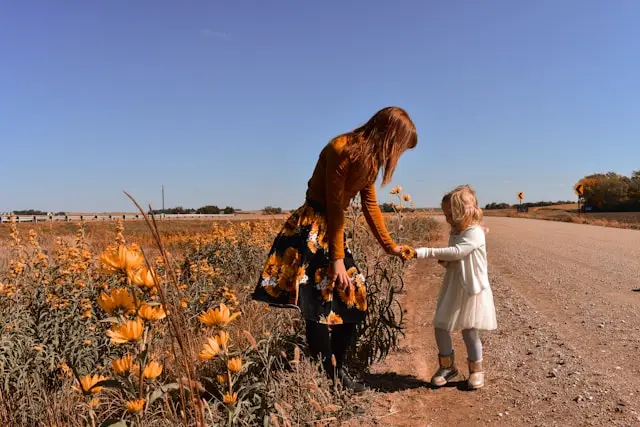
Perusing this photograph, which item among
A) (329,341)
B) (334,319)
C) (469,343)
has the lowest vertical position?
(469,343)

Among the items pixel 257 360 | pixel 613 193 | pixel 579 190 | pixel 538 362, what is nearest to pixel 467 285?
pixel 538 362

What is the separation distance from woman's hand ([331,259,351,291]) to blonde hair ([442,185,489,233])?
2.87 feet

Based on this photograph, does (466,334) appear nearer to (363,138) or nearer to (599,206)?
(363,138)

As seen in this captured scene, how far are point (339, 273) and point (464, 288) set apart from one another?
2.91ft

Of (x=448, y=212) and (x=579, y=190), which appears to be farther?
(x=579, y=190)

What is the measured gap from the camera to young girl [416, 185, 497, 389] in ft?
9.65

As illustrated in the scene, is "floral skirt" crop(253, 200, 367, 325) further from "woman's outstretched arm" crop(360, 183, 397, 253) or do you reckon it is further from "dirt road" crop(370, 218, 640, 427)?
"dirt road" crop(370, 218, 640, 427)

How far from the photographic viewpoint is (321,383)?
8.36 ft

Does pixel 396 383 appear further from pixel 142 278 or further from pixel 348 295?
pixel 142 278

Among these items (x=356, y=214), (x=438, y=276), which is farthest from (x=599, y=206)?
(x=356, y=214)

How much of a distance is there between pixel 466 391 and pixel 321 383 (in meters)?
1.03

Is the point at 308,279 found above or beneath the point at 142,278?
beneath

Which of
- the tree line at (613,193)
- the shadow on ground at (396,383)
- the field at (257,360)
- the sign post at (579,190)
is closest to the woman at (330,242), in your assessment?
the field at (257,360)

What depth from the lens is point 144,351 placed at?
1311 mm
